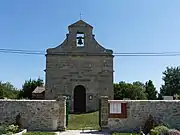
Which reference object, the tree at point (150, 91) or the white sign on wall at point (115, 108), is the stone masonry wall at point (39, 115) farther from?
the tree at point (150, 91)

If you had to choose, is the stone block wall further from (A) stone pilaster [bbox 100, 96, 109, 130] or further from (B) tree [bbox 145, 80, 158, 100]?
(B) tree [bbox 145, 80, 158, 100]

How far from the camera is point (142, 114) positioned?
65.9ft

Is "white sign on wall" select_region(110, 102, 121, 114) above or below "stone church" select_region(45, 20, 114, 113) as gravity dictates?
below

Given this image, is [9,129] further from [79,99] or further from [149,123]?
[79,99]

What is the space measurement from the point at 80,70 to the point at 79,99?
349 centimetres

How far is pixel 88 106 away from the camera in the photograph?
115 feet

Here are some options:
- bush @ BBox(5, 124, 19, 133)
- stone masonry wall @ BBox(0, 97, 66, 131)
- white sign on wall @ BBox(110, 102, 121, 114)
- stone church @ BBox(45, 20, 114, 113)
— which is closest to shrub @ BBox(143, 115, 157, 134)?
white sign on wall @ BBox(110, 102, 121, 114)

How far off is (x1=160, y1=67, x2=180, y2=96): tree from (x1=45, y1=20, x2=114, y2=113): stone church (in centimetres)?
2875

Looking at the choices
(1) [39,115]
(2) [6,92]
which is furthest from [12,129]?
(2) [6,92]

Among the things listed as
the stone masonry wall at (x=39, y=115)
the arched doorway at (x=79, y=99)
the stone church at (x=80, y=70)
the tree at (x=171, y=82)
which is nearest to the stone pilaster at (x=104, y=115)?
the stone masonry wall at (x=39, y=115)

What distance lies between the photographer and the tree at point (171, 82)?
201ft

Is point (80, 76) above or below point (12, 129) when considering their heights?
above

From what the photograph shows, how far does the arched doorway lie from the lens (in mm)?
35781

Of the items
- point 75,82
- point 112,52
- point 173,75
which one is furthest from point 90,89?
point 173,75
